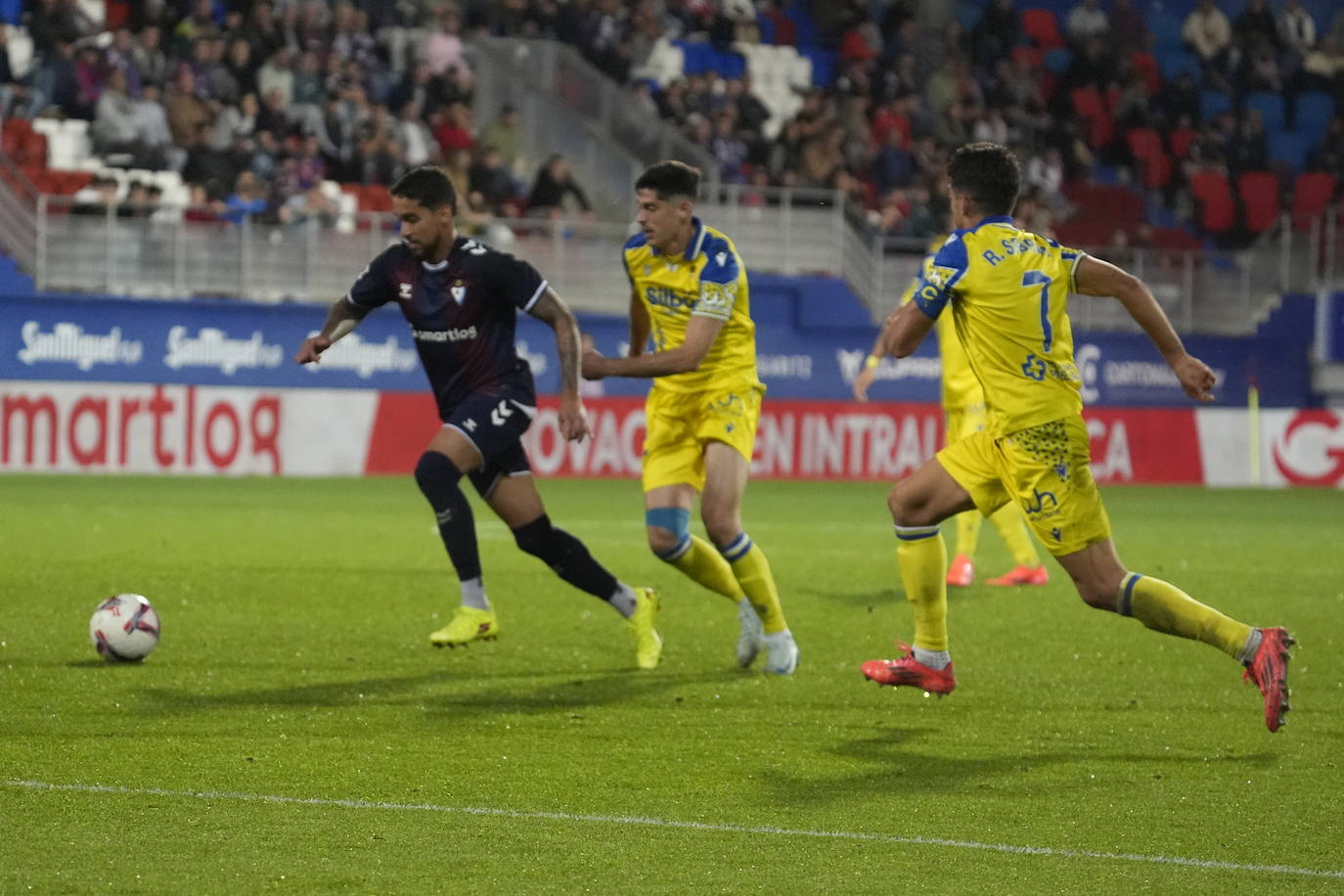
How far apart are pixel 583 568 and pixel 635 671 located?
527 mm

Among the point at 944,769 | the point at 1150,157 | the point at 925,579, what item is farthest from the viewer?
the point at 1150,157

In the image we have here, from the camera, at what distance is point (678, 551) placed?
346 inches

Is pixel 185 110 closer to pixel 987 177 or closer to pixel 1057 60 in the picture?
pixel 1057 60

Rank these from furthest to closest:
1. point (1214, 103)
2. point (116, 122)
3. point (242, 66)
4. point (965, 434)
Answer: point (1214, 103) < point (242, 66) < point (116, 122) < point (965, 434)

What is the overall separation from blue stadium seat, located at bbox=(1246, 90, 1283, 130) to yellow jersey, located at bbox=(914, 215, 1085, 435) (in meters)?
26.4

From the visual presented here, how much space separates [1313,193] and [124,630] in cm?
2566

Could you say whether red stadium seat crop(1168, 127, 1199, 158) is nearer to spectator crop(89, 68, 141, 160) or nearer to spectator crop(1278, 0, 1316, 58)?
spectator crop(1278, 0, 1316, 58)

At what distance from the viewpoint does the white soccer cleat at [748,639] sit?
29.2 feet

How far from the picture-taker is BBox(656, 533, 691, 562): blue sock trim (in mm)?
8750

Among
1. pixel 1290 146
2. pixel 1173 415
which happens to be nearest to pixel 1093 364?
pixel 1173 415

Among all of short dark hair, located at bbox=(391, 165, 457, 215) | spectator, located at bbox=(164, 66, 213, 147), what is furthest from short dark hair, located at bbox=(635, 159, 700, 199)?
spectator, located at bbox=(164, 66, 213, 147)

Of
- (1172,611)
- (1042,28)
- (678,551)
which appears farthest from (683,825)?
(1042,28)

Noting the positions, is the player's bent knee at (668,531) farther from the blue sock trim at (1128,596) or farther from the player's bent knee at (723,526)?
the blue sock trim at (1128,596)

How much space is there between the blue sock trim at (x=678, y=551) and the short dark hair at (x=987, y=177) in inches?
88.0
